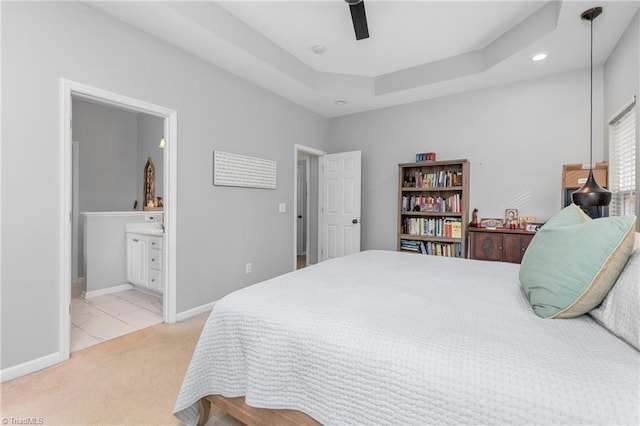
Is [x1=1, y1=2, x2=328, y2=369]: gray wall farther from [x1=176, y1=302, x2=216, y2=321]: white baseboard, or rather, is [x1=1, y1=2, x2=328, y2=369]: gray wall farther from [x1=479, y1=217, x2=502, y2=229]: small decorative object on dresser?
[x1=479, y1=217, x2=502, y2=229]: small decorative object on dresser

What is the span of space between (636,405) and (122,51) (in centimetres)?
341

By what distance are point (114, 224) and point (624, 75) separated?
18.1 feet

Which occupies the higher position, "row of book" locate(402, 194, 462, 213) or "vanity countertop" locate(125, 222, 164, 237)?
"row of book" locate(402, 194, 462, 213)

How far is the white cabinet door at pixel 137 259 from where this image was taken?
365cm

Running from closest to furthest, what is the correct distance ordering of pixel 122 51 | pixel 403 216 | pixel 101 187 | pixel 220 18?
1. pixel 122 51
2. pixel 220 18
3. pixel 403 216
4. pixel 101 187

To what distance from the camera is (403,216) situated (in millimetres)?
4199

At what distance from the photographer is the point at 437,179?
153 inches

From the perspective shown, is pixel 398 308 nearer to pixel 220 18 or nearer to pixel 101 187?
pixel 220 18

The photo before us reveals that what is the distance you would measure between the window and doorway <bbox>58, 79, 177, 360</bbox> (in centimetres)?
383

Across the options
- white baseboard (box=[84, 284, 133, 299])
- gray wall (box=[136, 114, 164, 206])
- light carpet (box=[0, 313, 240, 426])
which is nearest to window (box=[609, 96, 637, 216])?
light carpet (box=[0, 313, 240, 426])

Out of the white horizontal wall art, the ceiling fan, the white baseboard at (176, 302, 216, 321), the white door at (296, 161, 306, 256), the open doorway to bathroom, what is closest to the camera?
the ceiling fan

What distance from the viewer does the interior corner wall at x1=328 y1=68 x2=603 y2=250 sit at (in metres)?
3.29

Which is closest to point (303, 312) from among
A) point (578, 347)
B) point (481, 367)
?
point (481, 367)

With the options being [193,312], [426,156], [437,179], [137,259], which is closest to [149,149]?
[137,259]
